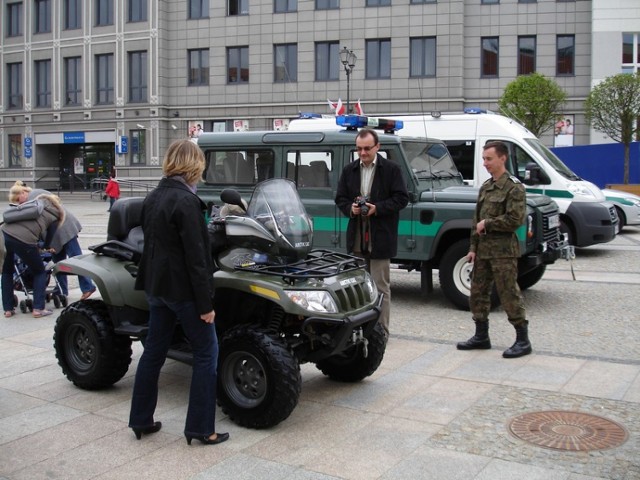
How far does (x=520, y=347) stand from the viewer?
6.64 metres

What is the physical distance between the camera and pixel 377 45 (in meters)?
36.5

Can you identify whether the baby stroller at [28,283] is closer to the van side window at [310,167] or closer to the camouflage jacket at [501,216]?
the van side window at [310,167]

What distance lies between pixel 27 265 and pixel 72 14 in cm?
3879

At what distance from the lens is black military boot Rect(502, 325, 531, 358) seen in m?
6.58

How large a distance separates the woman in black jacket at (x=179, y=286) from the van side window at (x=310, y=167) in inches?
193

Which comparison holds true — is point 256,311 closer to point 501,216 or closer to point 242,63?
point 501,216

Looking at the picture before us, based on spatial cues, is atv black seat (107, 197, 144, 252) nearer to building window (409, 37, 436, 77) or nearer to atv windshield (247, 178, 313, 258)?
atv windshield (247, 178, 313, 258)

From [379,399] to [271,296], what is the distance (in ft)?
4.41

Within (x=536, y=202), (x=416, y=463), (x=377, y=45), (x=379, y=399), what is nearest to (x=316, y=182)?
(x=536, y=202)

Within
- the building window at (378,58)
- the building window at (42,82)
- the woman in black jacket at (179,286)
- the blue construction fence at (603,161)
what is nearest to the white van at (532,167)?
the woman in black jacket at (179,286)

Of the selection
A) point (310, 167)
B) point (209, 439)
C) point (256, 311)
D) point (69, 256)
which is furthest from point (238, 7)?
point (209, 439)

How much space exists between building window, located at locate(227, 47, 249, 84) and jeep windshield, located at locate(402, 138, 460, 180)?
1192 inches

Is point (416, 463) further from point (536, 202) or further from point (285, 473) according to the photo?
point (536, 202)

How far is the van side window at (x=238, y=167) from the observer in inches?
389
